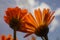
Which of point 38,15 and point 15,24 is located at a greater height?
point 38,15

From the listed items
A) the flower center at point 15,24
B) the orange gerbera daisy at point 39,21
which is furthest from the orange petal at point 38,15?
the flower center at point 15,24

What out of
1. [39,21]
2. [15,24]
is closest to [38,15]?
[39,21]

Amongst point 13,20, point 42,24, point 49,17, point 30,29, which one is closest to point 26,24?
point 30,29

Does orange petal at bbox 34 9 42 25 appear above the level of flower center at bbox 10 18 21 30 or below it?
above

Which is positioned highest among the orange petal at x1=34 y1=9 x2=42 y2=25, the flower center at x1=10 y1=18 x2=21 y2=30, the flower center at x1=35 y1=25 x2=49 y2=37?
the orange petal at x1=34 y1=9 x2=42 y2=25

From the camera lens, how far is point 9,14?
1.30 m

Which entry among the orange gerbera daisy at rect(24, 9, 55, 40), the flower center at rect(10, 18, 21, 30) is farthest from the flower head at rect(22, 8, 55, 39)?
the flower center at rect(10, 18, 21, 30)

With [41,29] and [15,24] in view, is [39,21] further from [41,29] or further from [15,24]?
[15,24]

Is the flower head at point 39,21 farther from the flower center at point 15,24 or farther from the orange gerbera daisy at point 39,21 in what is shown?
the flower center at point 15,24

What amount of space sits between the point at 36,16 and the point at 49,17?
11cm

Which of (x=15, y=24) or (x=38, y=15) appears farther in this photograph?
(x=15, y=24)

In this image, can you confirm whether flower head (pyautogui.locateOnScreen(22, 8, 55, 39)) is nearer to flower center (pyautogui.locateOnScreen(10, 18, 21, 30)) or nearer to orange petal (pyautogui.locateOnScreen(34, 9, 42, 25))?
orange petal (pyautogui.locateOnScreen(34, 9, 42, 25))

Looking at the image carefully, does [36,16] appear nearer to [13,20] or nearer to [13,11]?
[13,11]

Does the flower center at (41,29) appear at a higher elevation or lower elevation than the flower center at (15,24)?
lower
